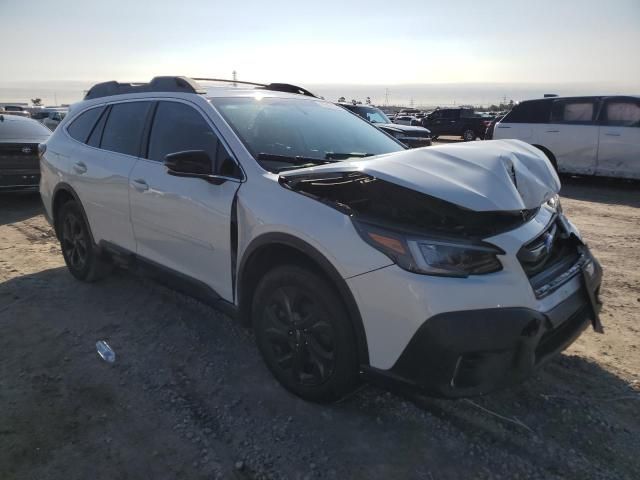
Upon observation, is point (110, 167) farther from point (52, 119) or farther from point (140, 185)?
point (52, 119)

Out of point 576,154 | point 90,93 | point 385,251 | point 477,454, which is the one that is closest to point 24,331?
point 90,93

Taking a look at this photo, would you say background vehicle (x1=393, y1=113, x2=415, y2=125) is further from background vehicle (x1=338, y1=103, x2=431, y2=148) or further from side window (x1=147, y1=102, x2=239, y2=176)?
side window (x1=147, y1=102, x2=239, y2=176)

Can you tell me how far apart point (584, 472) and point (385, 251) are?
1379 millimetres

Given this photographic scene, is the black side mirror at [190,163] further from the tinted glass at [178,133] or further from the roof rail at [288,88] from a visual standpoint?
the roof rail at [288,88]

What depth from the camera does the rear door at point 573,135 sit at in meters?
9.97

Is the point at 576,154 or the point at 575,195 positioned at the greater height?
the point at 576,154

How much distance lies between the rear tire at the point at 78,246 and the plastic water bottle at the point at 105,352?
1104mm

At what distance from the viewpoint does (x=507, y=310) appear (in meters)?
2.16

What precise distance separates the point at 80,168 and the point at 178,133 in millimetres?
1434

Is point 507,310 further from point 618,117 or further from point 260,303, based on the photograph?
point 618,117

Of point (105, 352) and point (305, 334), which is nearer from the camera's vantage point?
point (305, 334)

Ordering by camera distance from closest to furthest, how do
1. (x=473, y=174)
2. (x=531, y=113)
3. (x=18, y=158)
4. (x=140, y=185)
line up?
(x=473, y=174) < (x=140, y=185) < (x=18, y=158) < (x=531, y=113)

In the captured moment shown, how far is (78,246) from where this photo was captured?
4.77 m

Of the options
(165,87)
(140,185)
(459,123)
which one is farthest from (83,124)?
(459,123)
